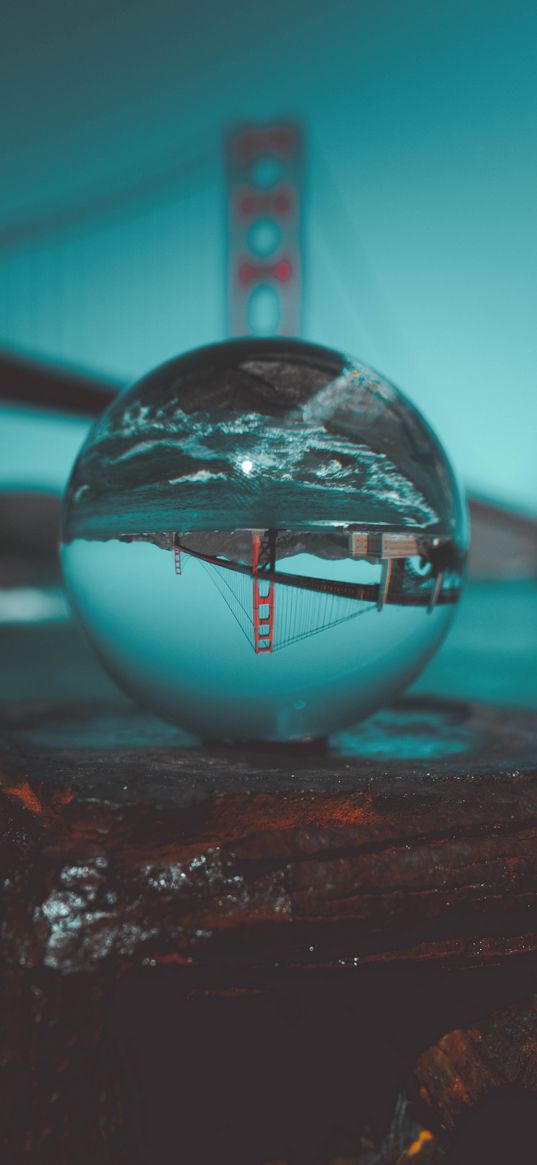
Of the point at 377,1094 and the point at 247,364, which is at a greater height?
the point at 247,364

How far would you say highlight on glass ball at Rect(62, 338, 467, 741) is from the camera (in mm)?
652

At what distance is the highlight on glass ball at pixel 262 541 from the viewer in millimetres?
652

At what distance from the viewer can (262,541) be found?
641 millimetres

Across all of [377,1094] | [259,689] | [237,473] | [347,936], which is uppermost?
[237,473]

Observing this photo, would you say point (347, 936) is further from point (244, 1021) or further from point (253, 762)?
point (253, 762)

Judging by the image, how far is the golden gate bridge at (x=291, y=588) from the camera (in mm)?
644

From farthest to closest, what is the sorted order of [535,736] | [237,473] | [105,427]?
[535,736] < [105,427] < [237,473]

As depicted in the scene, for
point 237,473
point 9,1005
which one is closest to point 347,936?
point 9,1005

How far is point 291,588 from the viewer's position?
651 mm

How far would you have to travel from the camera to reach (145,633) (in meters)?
0.70

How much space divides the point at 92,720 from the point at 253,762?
0.30 meters

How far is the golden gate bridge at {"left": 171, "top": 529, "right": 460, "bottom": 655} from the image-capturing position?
0.64 metres

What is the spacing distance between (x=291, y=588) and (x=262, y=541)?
1.6 inches

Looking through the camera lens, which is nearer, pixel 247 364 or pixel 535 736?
pixel 247 364
